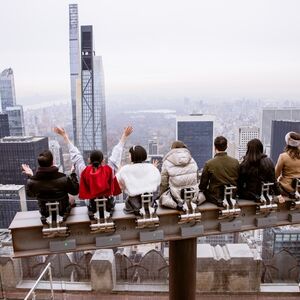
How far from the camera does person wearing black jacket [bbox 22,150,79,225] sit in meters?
2.02

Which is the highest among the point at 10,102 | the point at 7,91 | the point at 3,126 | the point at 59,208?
the point at 7,91

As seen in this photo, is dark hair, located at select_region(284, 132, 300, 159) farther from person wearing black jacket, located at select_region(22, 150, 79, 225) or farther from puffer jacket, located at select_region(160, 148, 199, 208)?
person wearing black jacket, located at select_region(22, 150, 79, 225)

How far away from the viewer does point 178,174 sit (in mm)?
2209

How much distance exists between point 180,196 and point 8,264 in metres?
2.30

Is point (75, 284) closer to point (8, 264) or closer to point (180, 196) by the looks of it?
point (8, 264)

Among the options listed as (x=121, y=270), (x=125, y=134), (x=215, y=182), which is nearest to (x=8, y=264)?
(x=121, y=270)

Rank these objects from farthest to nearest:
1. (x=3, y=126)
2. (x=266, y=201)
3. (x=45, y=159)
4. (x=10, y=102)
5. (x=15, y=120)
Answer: (x=10, y=102)
(x=3, y=126)
(x=15, y=120)
(x=266, y=201)
(x=45, y=159)

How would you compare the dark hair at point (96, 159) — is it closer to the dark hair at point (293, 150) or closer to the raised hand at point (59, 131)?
the raised hand at point (59, 131)

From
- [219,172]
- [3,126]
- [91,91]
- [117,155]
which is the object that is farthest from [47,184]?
[91,91]

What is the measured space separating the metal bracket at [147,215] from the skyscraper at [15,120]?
1620cm

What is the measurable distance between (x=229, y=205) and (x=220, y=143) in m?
0.50

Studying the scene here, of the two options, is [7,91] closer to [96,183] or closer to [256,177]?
[96,183]

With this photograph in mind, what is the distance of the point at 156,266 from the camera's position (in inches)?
131

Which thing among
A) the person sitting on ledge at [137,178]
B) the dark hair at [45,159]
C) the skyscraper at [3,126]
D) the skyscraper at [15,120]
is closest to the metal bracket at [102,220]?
the person sitting on ledge at [137,178]
